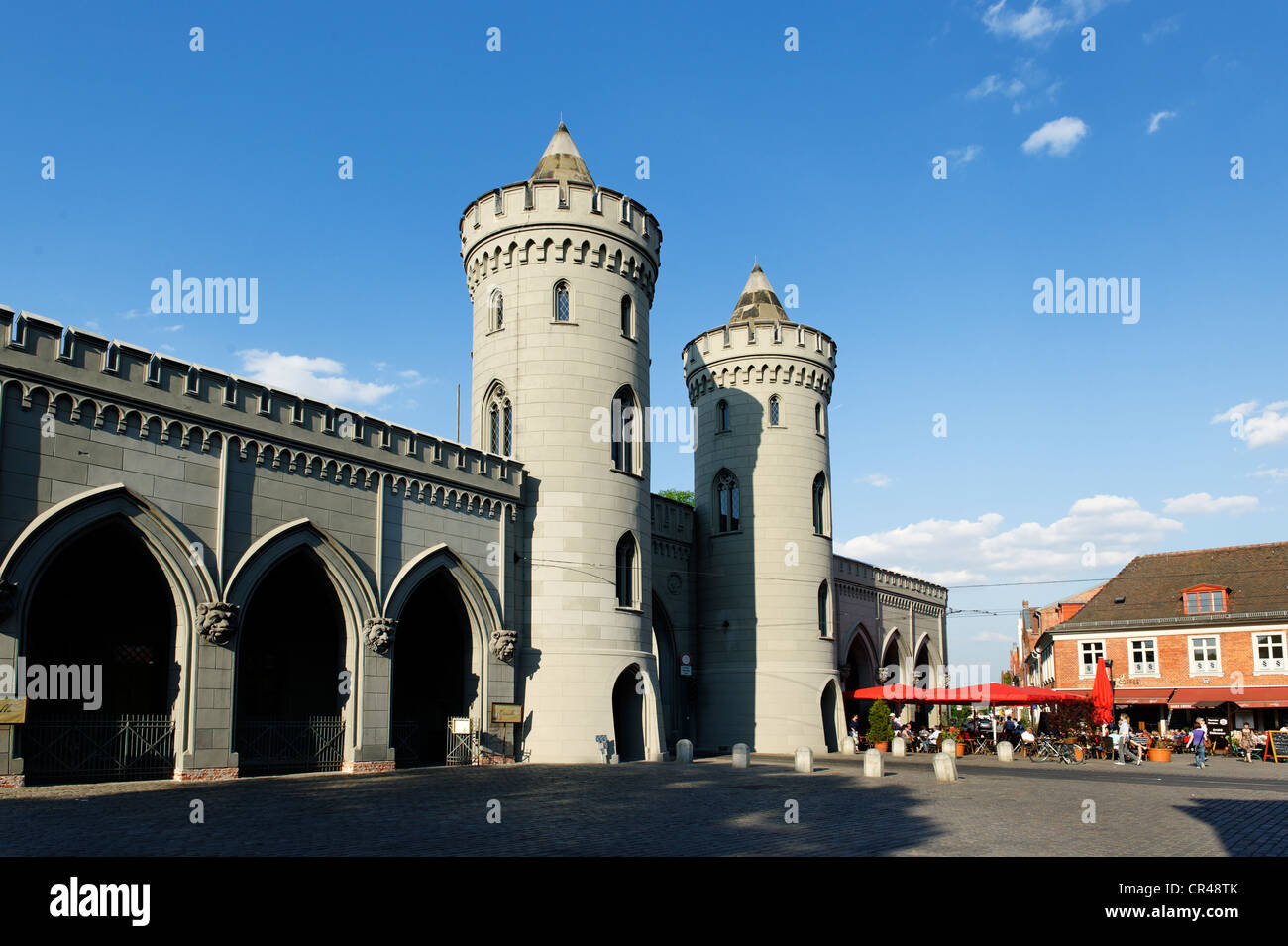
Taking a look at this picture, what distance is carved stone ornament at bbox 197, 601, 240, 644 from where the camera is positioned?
68.2 ft

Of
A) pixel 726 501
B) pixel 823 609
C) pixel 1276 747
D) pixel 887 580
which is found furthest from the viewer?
pixel 887 580

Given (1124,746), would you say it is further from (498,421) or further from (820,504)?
(498,421)

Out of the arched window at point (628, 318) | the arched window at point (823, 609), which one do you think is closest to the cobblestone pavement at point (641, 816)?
the arched window at point (628, 318)

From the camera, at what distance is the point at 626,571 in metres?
32.4

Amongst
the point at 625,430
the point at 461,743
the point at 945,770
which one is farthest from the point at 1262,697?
the point at 461,743

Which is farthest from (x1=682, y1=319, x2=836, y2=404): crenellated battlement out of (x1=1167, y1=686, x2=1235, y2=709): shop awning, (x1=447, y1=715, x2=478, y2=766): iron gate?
(x1=1167, y1=686, x2=1235, y2=709): shop awning

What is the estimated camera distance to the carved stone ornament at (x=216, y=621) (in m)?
20.8

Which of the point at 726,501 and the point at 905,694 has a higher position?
the point at 726,501

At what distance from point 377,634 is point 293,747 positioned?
3.43 meters

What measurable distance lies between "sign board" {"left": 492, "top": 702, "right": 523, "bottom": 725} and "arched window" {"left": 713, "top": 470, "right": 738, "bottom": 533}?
50.8ft

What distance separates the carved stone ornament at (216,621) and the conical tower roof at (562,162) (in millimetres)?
17682
